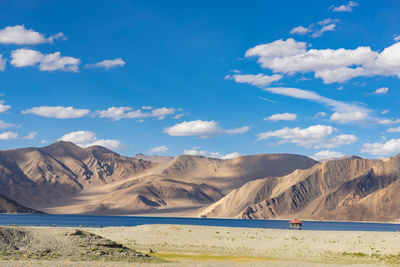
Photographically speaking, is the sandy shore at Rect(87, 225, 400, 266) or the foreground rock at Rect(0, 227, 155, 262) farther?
the sandy shore at Rect(87, 225, 400, 266)

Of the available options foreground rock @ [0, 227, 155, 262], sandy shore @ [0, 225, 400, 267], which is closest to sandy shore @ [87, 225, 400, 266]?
sandy shore @ [0, 225, 400, 267]

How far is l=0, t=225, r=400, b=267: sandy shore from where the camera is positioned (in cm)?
5472

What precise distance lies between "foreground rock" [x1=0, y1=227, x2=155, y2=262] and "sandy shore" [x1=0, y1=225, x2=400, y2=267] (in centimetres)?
327

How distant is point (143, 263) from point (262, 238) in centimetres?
3594

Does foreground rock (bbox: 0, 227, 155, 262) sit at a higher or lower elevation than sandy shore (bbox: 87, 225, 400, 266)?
higher

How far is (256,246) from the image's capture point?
231 feet

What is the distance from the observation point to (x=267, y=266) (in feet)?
147

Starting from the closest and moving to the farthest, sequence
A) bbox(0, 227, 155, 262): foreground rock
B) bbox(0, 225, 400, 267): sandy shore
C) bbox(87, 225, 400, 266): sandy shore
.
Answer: bbox(0, 227, 155, 262): foreground rock < bbox(0, 225, 400, 267): sandy shore < bbox(87, 225, 400, 266): sandy shore

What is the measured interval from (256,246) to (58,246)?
30.5 meters

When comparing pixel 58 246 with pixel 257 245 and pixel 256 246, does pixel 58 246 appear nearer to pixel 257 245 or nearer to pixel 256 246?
pixel 256 246

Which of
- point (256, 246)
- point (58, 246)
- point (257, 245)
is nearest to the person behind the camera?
point (58, 246)

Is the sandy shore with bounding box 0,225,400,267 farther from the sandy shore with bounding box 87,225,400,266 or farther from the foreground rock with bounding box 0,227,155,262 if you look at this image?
the foreground rock with bounding box 0,227,155,262

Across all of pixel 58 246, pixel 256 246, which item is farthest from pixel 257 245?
pixel 58 246

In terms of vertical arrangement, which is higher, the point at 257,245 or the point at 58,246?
the point at 58,246
